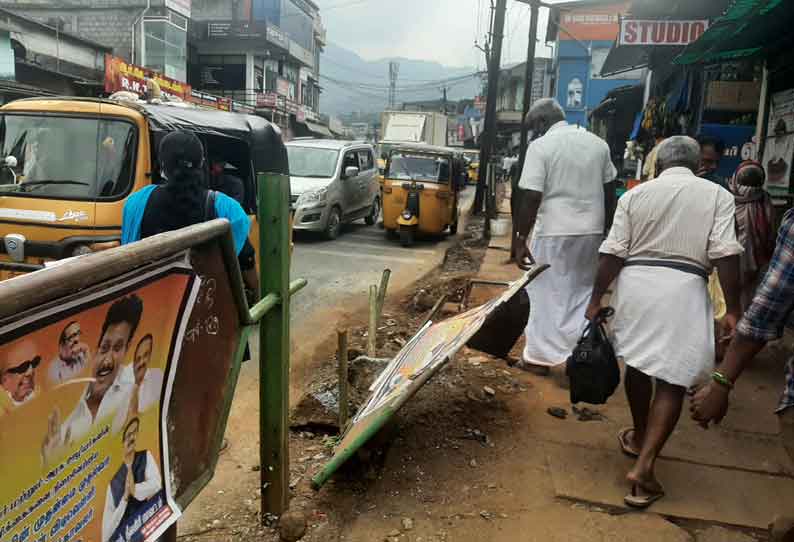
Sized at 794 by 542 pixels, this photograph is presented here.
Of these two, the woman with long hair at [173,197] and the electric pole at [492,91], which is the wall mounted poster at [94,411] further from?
the electric pole at [492,91]

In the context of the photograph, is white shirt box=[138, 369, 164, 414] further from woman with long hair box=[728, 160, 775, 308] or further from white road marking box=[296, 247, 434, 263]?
white road marking box=[296, 247, 434, 263]

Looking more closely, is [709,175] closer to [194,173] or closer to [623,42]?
[623,42]

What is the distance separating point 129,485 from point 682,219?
239 cm

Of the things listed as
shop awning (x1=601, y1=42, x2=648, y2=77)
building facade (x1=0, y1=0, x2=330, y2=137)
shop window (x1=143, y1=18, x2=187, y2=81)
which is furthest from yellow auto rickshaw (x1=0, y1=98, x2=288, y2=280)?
shop window (x1=143, y1=18, x2=187, y2=81)

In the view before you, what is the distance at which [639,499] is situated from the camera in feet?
8.96

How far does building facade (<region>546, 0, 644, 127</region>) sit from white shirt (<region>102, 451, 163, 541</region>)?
30.8 metres

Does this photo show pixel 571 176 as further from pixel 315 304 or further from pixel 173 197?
pixel 315 304

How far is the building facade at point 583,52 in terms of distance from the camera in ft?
100

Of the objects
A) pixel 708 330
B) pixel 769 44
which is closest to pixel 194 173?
pixel 708 330

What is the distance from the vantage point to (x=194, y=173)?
2887mm

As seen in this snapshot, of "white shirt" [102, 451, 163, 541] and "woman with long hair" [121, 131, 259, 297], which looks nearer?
"white shirt" [102, 451, 163, 541]

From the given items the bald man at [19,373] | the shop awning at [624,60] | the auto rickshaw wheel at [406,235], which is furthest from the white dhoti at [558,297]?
the auto rickshaw wheel at [406,235]

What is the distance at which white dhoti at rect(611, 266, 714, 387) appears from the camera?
2760 mm

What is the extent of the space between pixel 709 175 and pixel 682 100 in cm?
405
